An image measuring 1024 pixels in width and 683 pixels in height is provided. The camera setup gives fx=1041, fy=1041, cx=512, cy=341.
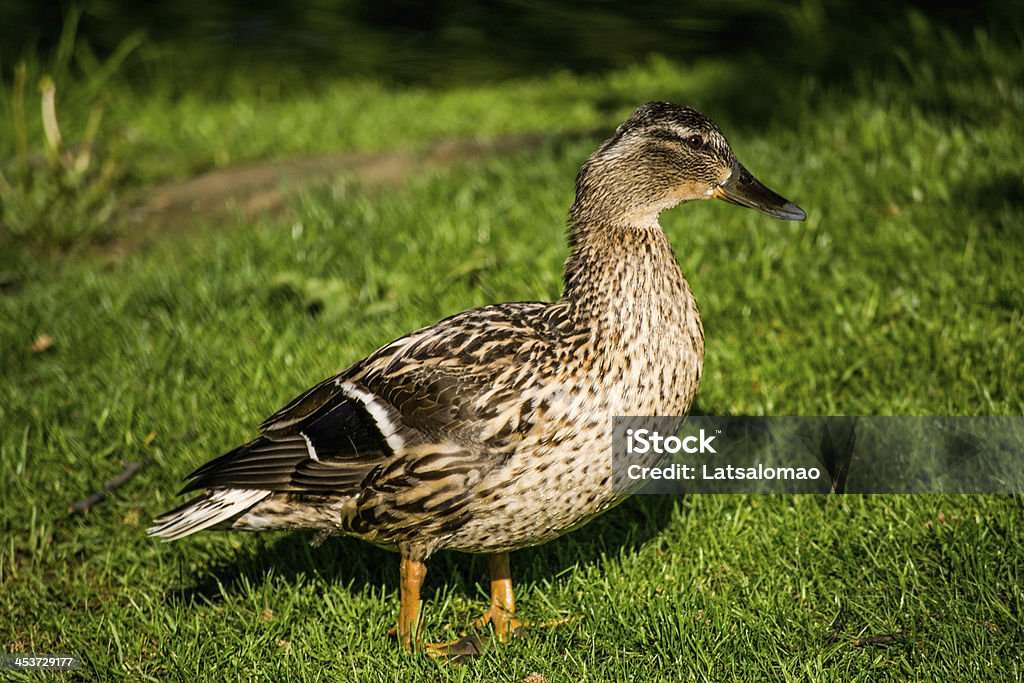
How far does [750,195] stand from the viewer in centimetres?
348

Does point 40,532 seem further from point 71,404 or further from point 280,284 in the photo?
point 280,284

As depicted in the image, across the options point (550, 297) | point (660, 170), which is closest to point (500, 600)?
point (660, 170)

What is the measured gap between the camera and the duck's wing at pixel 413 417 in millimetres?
3244

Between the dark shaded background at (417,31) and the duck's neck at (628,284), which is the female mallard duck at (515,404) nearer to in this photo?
the duck's neck at (628,284)

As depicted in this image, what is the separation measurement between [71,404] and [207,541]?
4.17 feet

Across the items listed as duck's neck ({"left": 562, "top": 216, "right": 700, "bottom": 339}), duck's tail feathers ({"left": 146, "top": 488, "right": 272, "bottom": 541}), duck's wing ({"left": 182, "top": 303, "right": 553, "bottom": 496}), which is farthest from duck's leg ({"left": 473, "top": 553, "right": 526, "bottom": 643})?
duck's neck ({"left": 562, "top": 216, "right": 700, "bottom": 339})

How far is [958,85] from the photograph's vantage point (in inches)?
254

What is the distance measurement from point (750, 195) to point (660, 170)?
1.03ft

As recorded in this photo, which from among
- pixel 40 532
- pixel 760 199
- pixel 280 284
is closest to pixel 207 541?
pixel 40 532

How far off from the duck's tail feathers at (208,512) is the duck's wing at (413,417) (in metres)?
0.05

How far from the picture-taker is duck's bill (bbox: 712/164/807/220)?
135 inches

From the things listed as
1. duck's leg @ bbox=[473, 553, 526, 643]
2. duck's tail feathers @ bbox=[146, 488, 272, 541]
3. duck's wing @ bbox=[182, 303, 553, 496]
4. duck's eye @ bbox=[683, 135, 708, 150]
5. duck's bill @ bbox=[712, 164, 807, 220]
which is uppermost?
duck's eye @ bbox=[683, 135, 708, 150]

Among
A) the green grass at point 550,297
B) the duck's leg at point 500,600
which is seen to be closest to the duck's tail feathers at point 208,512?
the green grass at point 550,297

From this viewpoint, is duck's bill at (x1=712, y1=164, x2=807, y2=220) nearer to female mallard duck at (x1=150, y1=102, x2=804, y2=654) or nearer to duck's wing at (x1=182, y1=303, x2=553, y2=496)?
female mallard duck at (x1=150, y1=102, x2=804, y2=654)
